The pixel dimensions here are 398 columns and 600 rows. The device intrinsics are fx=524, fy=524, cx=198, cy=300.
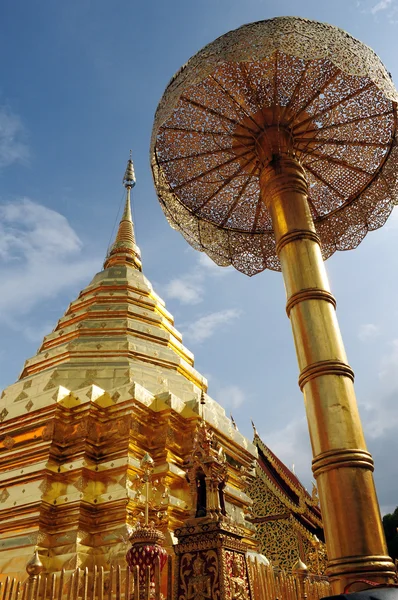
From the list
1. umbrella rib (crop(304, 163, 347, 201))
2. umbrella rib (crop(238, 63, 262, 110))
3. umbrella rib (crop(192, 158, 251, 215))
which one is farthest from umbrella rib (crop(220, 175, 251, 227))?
umbrella rib (crop(238, 63, 262, 110))

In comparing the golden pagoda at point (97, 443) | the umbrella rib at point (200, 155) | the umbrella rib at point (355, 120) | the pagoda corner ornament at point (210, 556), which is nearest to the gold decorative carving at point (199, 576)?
the pagoda corner ornament at point (210, 556)

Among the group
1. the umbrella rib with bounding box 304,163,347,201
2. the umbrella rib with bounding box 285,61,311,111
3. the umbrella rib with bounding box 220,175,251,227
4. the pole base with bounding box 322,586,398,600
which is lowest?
the pole base with bounding box 322,586,398,600

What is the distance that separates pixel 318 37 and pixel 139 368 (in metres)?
6.03

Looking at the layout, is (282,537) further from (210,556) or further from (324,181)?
(210,556)

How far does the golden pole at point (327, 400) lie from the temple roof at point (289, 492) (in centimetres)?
827

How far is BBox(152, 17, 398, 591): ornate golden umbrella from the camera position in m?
3.34

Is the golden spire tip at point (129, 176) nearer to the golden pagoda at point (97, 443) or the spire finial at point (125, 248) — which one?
the spire finial at point (125, 248)

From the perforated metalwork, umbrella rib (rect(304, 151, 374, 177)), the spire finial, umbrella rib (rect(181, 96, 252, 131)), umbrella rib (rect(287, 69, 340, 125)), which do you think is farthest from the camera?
the spire finial

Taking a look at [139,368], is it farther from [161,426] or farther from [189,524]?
[189,524]

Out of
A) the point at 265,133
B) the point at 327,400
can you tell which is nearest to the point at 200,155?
the point at 265,133

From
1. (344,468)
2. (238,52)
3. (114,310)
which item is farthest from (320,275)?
(114,310)

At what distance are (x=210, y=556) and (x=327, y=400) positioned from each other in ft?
4.22

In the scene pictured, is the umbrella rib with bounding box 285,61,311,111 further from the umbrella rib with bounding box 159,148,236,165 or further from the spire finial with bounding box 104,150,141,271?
the spire finial with bounding box 104,150,141,271

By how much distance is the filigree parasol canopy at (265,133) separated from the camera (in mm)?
4613
